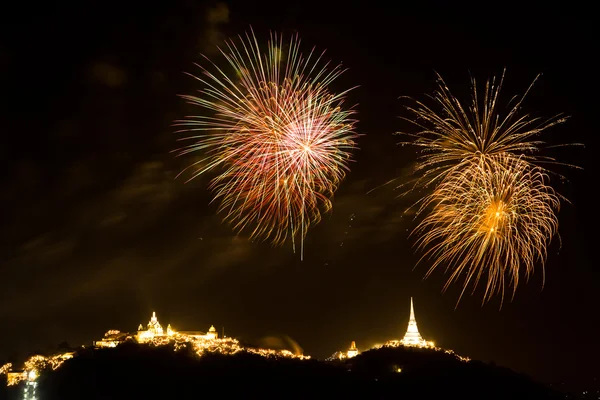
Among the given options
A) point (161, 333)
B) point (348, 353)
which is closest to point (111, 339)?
point (161, 333)

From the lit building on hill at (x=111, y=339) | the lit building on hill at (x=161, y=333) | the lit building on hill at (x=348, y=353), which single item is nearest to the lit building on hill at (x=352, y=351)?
the lit building on hill at (x=348, y=353)

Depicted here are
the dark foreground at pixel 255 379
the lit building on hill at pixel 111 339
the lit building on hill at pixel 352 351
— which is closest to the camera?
the dark foreground at pixel 255 379

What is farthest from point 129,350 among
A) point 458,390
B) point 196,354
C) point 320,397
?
point 458,390

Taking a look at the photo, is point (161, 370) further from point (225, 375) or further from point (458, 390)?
point (458, 390)

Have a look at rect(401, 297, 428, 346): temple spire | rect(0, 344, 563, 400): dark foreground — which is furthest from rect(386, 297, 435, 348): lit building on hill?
rect(0, 344, 563, 400): dark foreground

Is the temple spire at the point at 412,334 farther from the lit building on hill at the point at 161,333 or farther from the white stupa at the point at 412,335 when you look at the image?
the lit building on hill at the point at 161,333

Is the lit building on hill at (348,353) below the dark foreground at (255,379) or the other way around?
the other way around

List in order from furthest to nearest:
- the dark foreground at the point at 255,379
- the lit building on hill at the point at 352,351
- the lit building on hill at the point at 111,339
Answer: the lit building on hill at the point at 352,351
the lit building on hill at the point at 111,339
the dark foreground at the point at 255,379

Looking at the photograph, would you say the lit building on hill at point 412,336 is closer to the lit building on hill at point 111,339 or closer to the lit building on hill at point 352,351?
the lit building on hill at point 352,351

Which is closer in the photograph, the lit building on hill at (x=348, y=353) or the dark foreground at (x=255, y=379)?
the dark foreground at (x=255, y=379)
